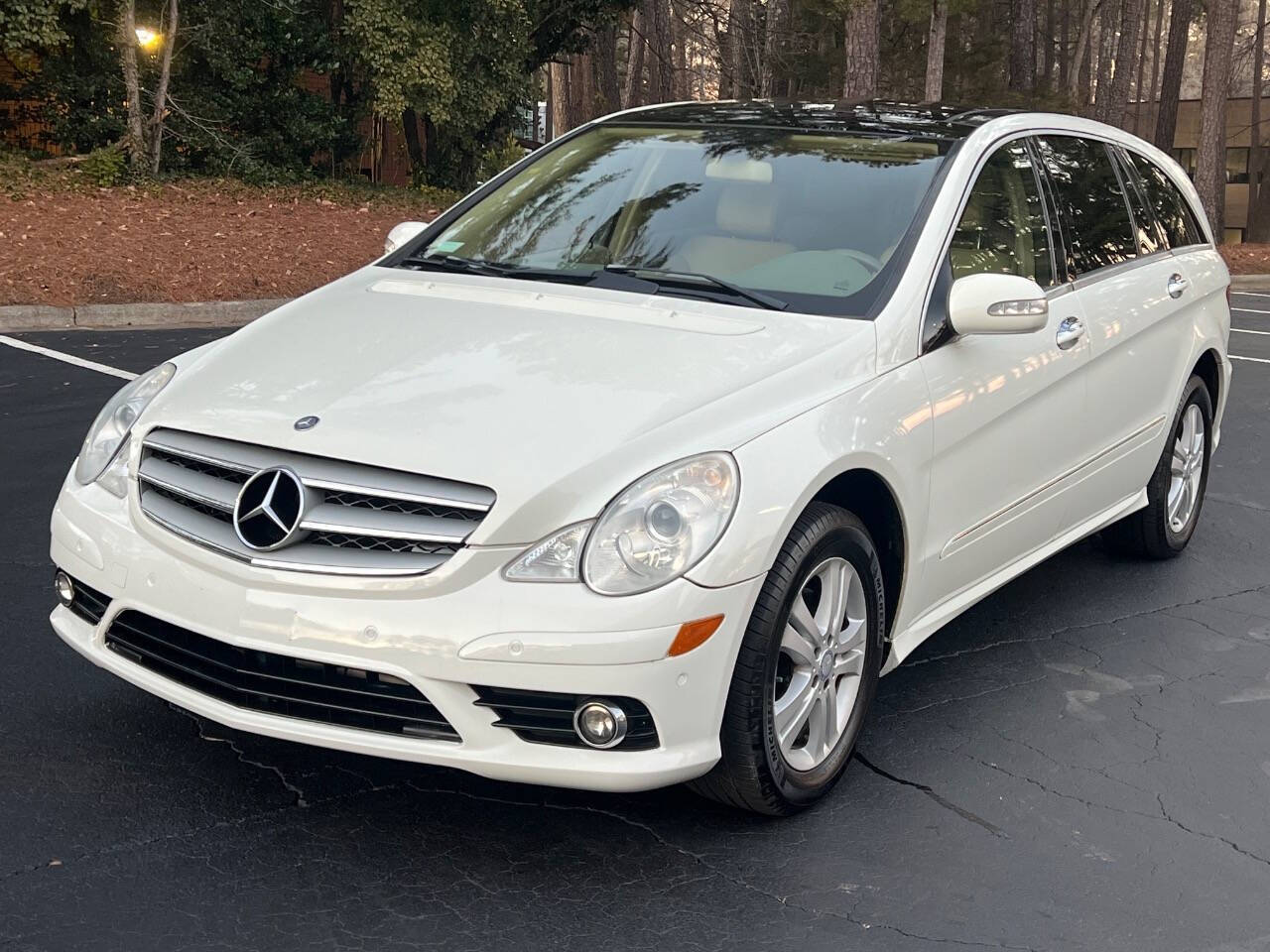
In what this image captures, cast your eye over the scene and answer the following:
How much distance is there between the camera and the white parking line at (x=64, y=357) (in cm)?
966

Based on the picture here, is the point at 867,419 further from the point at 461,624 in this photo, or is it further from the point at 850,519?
the point at 461,624

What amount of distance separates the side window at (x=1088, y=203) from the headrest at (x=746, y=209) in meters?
1.18

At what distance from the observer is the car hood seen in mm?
3312

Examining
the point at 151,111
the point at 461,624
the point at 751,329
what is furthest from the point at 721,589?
the point at 151,111

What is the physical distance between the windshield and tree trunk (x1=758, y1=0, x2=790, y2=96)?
29086 mm

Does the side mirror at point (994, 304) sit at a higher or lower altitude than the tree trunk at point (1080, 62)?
lower

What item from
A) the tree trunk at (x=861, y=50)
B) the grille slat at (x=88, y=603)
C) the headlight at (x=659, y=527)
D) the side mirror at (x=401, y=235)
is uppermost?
the tree trunk at (x=861, y=50)

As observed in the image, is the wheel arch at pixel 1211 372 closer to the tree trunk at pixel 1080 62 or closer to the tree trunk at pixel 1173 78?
the tree trunk at pixel 1173 78

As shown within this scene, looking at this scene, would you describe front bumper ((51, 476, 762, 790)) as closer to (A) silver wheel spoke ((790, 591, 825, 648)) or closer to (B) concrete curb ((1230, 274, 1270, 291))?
(A) silver wheel spoke ((790, 591, 825, 648))

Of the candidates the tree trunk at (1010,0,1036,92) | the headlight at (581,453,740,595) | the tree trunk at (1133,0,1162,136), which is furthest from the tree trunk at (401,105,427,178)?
the tree trunk at (1133,0,1162,136)

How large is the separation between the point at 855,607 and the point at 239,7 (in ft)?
62.7

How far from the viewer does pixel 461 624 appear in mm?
3180

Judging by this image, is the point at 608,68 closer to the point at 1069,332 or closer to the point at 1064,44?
the point at 1064,44

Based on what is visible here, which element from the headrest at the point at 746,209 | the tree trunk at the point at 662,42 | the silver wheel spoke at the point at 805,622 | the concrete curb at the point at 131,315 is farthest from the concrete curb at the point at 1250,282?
the silver wheel spoke at the point at 805,622
